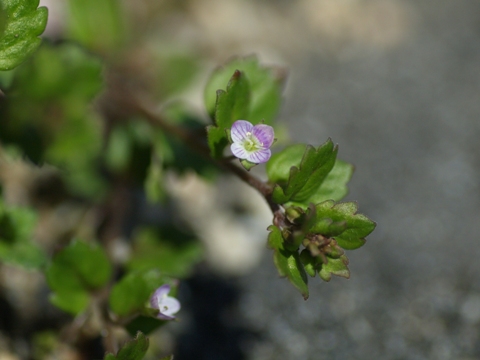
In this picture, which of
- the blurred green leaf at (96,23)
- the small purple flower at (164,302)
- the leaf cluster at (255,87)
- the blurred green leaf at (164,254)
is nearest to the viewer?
the small purple flower at (164,302)

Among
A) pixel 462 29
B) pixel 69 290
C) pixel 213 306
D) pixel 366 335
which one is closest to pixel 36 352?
pixel 69 290

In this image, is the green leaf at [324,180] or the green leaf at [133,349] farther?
the green leaf at [324,180]

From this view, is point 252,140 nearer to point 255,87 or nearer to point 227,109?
point 227,109

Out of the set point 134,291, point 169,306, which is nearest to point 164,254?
point 134,291

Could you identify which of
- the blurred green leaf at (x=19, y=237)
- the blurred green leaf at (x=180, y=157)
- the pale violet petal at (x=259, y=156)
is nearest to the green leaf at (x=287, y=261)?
the pale violet petal at (x=259, y=156)

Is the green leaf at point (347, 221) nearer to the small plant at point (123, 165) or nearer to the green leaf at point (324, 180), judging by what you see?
the small plant at point (123, 165)

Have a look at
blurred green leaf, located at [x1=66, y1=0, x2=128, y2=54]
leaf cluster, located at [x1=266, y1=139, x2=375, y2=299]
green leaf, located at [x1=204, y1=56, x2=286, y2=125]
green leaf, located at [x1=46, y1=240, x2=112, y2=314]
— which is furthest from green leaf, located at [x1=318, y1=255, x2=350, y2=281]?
blurred green leaf, located at [x1=66, y1=0, x2=128, y2=54]
